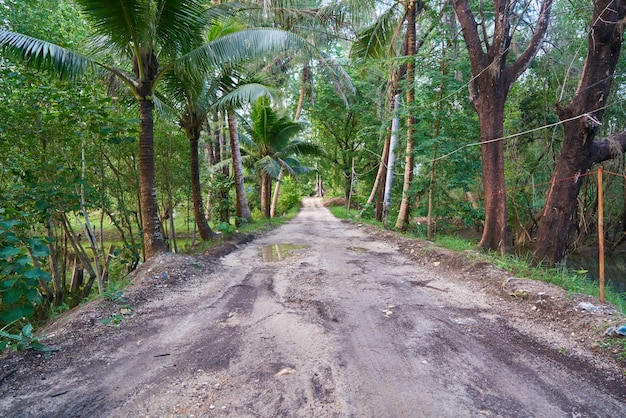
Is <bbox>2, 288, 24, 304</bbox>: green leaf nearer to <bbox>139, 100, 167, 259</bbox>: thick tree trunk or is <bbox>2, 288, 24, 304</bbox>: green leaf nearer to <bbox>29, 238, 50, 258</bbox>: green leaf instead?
<bbox>29, 238, 50, 258</bbox>: green leaf

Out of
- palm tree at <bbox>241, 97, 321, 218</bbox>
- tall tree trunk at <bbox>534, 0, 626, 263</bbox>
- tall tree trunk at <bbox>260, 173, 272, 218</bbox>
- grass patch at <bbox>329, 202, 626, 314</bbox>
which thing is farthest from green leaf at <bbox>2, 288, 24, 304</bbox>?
tall tree trunk at <bbox>260, 173, 272, 218</bbox>

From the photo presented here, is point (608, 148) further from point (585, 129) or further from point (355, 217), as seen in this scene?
point (355, 217)

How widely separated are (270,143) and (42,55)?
10770mm

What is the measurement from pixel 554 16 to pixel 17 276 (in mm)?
11663

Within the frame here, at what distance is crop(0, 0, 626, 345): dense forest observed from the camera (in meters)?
4.85

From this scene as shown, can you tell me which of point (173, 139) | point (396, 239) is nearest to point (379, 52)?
point (396, 239)

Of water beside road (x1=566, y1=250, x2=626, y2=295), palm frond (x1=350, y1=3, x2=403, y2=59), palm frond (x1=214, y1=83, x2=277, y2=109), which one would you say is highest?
palm frond (x1=350, y1=3, x2=403, y2=59)

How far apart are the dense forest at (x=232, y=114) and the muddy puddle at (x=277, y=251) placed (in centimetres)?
205

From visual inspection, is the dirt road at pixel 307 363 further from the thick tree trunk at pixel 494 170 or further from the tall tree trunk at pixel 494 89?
the tall tree trunk at pixel 494 89

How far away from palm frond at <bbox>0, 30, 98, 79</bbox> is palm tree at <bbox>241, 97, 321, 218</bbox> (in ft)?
28.2

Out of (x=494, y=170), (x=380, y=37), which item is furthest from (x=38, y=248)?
(x=380, y=37)

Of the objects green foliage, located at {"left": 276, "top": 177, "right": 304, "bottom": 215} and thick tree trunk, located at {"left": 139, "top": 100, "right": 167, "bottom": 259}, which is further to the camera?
green foliage, located at {"left": 276, "top": 177, "right": 304, "bottom": 215}

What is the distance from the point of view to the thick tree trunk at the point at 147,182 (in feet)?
20.1

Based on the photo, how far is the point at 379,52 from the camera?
11.4 m
